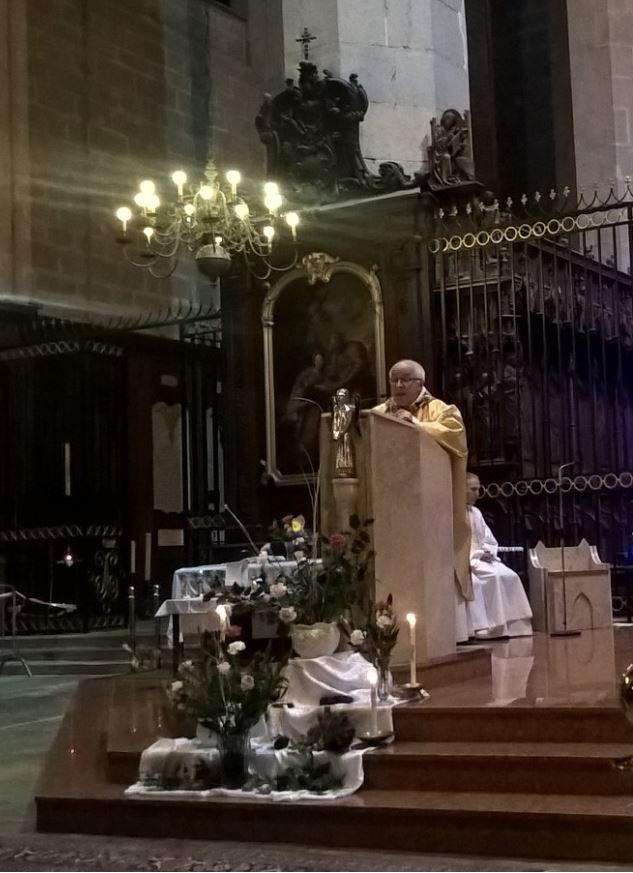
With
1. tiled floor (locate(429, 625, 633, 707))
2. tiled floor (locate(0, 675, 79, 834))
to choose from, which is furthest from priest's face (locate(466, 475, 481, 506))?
tiled floor (locate(0, 675, 79, 834))

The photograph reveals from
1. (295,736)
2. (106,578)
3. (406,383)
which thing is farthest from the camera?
(106,578)

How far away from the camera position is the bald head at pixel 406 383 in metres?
7.60

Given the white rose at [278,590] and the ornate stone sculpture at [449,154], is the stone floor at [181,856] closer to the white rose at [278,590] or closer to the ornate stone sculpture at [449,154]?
the white rose at [278,590]

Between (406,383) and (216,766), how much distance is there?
297cm

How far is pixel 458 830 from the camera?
4.74m

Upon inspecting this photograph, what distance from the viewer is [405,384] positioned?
760 centimetres

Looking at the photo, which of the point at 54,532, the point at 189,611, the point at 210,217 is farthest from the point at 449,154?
the point at 54,532

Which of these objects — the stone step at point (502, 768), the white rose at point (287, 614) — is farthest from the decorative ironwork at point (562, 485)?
the stone step at point (502, 768)

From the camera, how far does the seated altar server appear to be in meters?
8.56

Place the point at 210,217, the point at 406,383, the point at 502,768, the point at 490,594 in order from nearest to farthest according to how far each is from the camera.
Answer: the point at 502,768 → the point at 406,383 → the point at 490,594 → the point at 210,217

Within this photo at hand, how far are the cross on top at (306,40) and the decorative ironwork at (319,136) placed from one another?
332 mm

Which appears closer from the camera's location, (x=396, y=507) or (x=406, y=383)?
(x=396, y=507)

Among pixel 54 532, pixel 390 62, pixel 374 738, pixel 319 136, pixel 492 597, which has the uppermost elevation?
pixel 390 62

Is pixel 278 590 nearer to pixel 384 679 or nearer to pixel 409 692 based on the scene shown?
pixel 384 679
